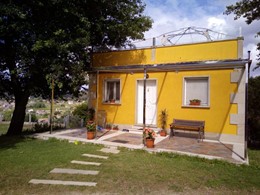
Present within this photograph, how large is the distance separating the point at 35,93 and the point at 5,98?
1.85 metres

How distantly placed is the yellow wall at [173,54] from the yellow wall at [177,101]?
31.1 inches

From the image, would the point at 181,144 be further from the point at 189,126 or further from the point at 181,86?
the point at 181,86

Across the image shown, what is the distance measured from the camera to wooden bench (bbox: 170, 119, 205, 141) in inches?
364

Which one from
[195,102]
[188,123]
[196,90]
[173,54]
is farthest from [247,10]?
[188,123]

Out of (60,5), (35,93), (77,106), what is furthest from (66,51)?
(77,106)

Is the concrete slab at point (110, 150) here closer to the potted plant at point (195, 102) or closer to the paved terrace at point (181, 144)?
the paved terrace at point (181, 144)

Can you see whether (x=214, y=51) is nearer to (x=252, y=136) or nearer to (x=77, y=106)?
(x=252, y=136)

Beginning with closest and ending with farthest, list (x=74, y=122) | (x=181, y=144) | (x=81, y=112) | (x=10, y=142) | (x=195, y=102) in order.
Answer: (x=181, y=144)
(x=10, y=142)
(x=195, y=102)
(x=74, y=122)
(x=81, y=112)

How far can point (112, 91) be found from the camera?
41.5 ft

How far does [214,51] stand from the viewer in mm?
10109

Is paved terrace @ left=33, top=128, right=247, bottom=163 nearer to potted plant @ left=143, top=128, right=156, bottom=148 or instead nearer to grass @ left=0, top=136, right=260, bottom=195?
potted plant @ left=143, top=128, right=156, bottom=148

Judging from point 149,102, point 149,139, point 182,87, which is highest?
point 182,87

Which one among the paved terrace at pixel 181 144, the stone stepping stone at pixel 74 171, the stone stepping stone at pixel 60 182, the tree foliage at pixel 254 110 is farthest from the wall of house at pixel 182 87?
the stone stepping stone at pixel 60 182

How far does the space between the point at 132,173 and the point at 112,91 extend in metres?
7.55
